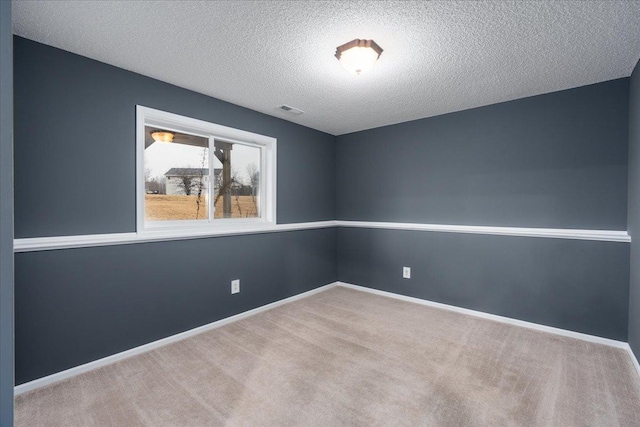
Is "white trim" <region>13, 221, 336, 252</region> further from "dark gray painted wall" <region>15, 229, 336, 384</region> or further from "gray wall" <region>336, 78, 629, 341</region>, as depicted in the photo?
"gray wall" <region>336, 78, 629, 341</region>

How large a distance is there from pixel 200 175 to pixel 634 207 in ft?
12.6

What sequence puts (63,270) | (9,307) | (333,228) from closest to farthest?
1. (9,307)
2. (63,270)
3. (333,228)

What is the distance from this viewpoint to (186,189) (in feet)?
9.49

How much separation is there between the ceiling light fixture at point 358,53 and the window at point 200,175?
157 centimetres

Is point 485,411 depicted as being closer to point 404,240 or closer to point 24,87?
point 404,240

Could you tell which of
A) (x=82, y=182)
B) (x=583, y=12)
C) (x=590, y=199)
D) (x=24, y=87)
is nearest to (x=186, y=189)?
(x=82, y=182)

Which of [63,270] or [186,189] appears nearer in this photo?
[63,270]

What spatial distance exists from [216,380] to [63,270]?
1354 millimetres

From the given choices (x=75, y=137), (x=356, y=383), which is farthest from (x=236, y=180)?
(x=356, y=383)

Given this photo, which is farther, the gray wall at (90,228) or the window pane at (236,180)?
the window pane at (236,180)

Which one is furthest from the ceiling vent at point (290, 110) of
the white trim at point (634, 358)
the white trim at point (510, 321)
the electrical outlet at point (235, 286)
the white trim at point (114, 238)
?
the white trim at point (634, 358)

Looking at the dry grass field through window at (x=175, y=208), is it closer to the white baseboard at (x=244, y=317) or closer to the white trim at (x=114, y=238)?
the white trim at (x=114, y=238)

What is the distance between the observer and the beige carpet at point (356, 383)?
1.69 m

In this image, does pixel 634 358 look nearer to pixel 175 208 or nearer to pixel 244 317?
pixel 244 317
